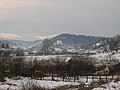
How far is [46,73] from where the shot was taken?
80625 mm

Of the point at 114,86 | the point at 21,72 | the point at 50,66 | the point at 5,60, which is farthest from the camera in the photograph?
the point at 50,66

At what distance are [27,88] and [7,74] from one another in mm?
58406

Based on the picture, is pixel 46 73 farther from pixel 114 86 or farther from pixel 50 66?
pixel 114 86

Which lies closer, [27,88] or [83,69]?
[27,88]

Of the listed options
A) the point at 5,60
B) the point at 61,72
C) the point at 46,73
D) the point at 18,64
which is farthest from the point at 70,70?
the point at 5,60

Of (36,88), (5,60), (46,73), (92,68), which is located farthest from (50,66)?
(36,88)

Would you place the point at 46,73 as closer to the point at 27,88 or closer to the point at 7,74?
the point at 7,74

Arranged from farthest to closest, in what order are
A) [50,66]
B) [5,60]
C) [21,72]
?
1. [50,66]
2. [21,72]
3. [5,60]

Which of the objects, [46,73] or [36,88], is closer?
[36,88]

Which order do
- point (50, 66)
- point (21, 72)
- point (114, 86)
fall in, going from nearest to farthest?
point (114, 86) < point (21, 72) < point (50, 66)

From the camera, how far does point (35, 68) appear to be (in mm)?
77562

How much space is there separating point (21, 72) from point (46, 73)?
9.49 metres

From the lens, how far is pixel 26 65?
255ft

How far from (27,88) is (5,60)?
54.4m
